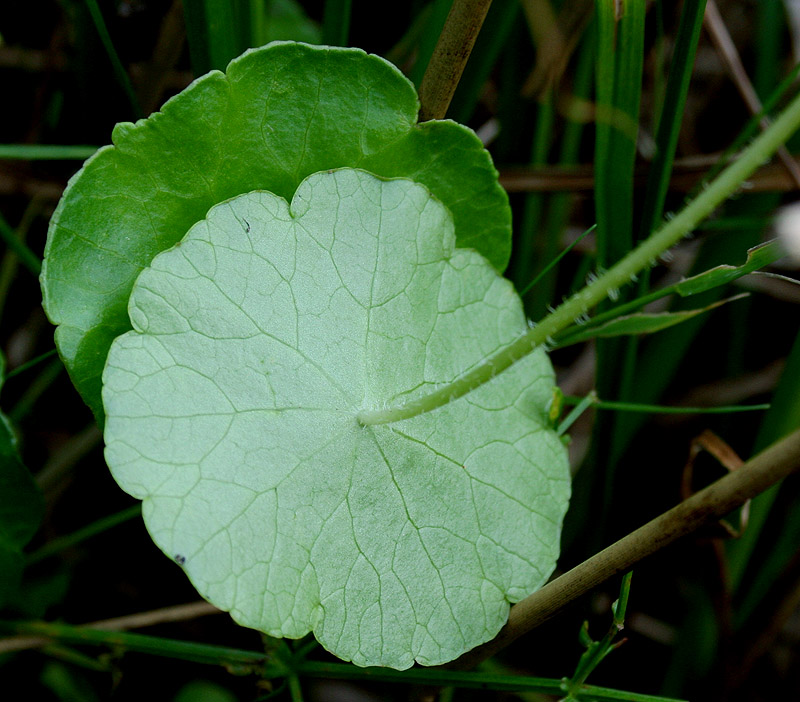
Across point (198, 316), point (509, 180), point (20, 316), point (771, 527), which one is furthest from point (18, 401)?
point (771, 527)

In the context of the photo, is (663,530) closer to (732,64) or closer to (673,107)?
(673,107)

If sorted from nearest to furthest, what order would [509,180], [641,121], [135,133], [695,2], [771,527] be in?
1. [135,133]
2. [695,2]
3. [509,180]
4. [771,527]
5. [641,121]

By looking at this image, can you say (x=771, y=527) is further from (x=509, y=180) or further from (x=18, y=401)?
(x=18, y=401)

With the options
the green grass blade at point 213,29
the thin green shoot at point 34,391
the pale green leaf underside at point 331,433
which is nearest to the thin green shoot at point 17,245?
the thin green shoot at point 34,391

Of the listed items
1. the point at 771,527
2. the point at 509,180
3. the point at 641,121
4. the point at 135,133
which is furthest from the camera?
the point at 641,121

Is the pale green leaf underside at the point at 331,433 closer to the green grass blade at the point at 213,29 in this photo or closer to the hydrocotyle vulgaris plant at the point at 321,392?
the hydrocotyle vulgaris plant at the point at 321,392

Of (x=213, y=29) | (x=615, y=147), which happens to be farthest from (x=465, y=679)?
(x=213, y=29)
